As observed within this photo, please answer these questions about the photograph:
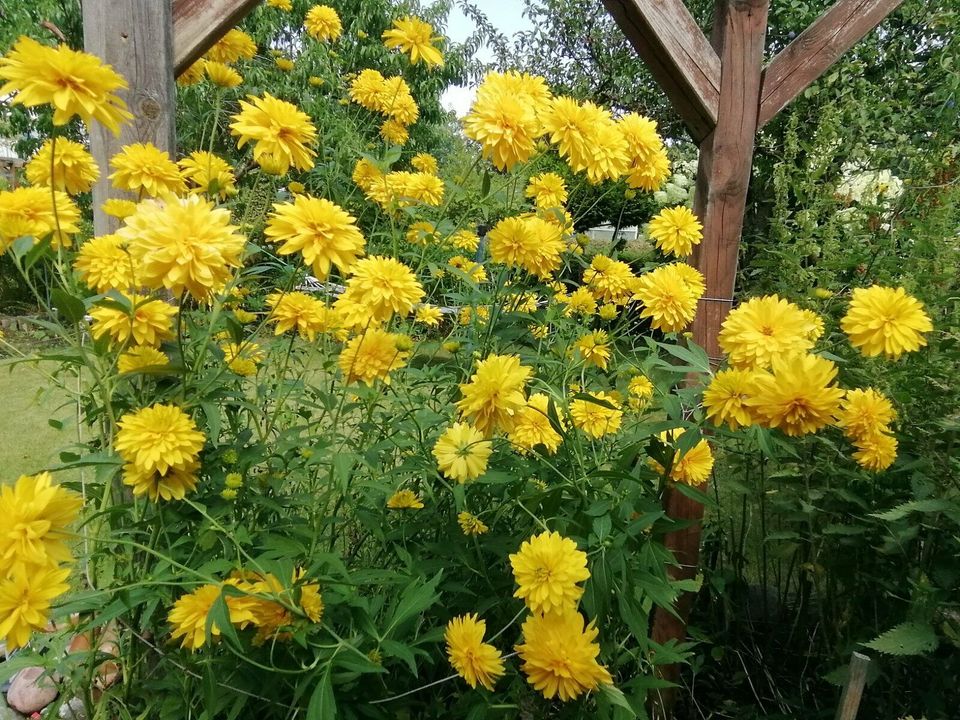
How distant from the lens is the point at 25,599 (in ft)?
2.68

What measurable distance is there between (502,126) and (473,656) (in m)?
0.91

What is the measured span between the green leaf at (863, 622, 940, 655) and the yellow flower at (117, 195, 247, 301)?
Answer: 1346mm

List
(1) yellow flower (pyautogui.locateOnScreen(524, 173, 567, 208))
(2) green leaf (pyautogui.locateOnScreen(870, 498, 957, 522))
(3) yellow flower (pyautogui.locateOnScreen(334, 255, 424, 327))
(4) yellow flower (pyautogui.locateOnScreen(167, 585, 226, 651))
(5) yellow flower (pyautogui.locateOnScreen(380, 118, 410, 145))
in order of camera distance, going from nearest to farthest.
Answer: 1. (4) yellow flower (pyautogui.locateOnScreen(167, 585, 226, 651))
2. (3) yellow flower (pyautogui.locateOnScreen(334, 255, 424, 327))
3. (2) green leaf (pyautogui.locateOnScreen(870, 498, 957, 522))
4. (1) yellow flower (pyautogui.locateOnScreen(524, 173, 567, 208))
5. (5) yellow flower (pyautogui.locateOnScreen(380, 118, 410, 145))

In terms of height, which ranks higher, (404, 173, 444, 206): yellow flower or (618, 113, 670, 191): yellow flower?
(618, 113, 670, 191): yellow flower

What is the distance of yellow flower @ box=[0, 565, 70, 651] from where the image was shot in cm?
81

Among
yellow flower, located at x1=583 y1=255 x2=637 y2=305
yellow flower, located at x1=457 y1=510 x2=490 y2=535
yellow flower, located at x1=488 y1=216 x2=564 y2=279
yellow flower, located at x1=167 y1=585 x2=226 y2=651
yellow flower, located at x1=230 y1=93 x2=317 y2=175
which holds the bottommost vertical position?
yellow flower, located at x1=167 y1=585 x2=226 y2=651

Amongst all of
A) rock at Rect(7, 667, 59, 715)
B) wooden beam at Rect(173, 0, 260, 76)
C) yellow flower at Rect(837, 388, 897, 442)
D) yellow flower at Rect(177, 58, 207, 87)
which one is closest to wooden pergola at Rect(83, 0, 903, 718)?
wooden beam at Rect(173, 0, 260, 76)

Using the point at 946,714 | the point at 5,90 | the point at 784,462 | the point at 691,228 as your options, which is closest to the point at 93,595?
the point at 5,90

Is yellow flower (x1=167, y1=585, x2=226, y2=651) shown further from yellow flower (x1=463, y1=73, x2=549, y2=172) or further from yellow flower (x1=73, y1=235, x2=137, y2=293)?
yellow flower (x1=463, y1=73, x2=549, y2=172)

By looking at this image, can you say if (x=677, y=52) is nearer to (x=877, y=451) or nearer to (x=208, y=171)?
(x=877, y=451)

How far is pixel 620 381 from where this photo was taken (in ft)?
5.52

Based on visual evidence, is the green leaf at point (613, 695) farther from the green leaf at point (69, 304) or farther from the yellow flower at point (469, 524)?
the green leaf at point (69, 304)

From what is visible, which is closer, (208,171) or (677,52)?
(208,171)

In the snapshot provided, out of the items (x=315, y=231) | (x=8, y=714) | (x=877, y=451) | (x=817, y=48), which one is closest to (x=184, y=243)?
(x=315, y=231)
